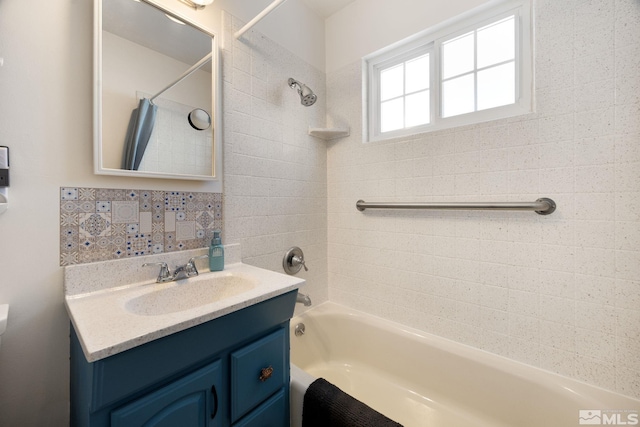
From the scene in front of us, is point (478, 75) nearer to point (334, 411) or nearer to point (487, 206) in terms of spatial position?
point (487, 206)

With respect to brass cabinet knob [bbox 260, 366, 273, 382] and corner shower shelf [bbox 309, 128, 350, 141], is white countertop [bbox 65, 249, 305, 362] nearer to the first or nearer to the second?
brass cabinet knob [bbox 260, 366, 273, 382]

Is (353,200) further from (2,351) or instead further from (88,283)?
(2,351)

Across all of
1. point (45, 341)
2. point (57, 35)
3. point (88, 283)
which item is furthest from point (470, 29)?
point (45, 341)

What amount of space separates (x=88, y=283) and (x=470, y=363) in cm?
175

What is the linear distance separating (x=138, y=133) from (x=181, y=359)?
0.88 metres

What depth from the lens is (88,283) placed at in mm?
941

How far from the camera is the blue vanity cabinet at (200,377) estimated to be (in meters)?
0.63

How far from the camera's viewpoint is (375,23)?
1733 mm

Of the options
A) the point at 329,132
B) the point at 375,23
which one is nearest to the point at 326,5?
the point at 375,23

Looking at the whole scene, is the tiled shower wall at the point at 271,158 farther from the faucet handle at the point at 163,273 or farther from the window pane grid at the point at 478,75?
the window pane grid at the point at 478,75

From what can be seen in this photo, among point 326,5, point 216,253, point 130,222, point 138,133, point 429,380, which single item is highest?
point 326,5

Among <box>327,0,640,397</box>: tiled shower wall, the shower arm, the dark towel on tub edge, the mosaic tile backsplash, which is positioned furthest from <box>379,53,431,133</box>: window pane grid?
the dark towel on tub edge

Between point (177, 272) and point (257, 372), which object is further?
point (177, 272)
